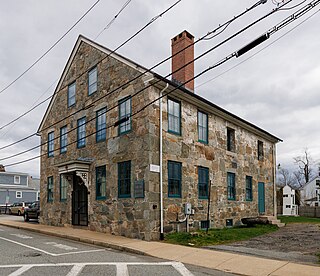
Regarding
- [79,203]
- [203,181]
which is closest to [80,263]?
[203,181]

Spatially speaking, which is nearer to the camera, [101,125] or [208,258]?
[208,258]

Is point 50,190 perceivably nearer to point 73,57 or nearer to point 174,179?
point 73,57

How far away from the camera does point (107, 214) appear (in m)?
15.2

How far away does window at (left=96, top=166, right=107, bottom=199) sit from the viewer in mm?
15847

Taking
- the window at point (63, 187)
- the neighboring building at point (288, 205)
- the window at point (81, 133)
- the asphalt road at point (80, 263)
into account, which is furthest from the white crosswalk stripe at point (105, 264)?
the neighboring building at point (288, 205)

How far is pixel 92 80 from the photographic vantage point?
17.7 m

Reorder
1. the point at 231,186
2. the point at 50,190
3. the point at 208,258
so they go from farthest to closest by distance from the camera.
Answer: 1. the point at 50,190
2. the point at 231,186
3. the point at 208,258

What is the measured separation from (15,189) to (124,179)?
1478 inches

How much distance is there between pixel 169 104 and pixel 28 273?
9.18m

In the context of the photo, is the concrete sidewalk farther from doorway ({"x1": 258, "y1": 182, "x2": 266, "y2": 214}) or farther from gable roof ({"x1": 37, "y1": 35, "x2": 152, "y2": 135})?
doorway ({"x1": 258, "y1": 182, "x2": 266, "y2": 214})

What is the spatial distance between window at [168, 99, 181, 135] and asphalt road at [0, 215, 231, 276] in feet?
19.2

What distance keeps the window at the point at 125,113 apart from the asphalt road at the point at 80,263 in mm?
5194

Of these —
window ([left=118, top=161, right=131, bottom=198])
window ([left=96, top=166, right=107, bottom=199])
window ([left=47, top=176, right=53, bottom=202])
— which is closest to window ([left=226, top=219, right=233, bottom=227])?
window ([left=118, top=161, right=131, bottom=198])

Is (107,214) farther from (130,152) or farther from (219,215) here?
(219,215)
